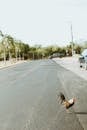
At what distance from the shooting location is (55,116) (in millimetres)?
9508

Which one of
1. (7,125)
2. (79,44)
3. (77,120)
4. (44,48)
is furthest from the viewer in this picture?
(44,48)

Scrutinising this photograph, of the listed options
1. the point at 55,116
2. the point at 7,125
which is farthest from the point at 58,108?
the point at 7,125

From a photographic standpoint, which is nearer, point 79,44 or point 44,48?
point 79,44

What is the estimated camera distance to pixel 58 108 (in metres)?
10.9

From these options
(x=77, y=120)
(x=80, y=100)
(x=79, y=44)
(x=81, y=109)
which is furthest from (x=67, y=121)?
(x=79, y=44)

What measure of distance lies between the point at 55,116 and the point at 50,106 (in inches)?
75.5

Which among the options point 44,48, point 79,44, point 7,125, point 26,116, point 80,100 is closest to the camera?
point 7,125

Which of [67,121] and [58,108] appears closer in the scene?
[67,121]

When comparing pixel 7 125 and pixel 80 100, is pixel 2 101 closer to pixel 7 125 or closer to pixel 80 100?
pixel 80 100

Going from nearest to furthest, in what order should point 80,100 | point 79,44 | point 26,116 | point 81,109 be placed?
1. point 26,116
2. point 81,109
3. point 80,100
4. point 79,44

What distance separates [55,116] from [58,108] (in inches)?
56.5

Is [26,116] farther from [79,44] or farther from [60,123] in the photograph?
[79,44]

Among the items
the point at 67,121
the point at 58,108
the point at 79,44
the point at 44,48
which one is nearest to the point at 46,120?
the point at 67,121

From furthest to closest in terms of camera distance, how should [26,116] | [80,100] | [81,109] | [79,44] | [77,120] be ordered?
[79,44] < [80,100] < [81,109] < [26,116] < [77,120]
